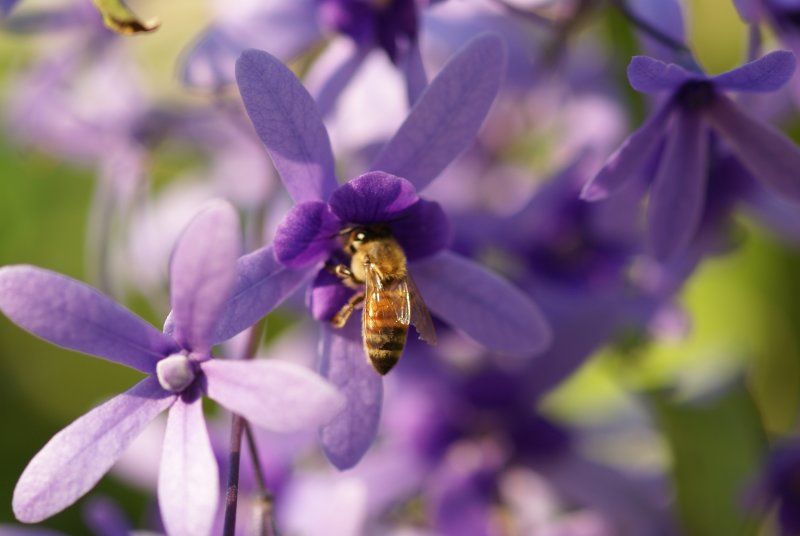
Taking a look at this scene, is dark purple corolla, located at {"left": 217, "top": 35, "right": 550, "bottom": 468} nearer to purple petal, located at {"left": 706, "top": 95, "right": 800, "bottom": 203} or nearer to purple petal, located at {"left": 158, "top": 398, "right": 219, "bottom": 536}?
purple petal, located at {"left": 158, "top": 398, "right": 219, "bottom": 536}

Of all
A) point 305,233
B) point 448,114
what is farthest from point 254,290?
point 448,114

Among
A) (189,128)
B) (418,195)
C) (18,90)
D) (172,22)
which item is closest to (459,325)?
(418,195)

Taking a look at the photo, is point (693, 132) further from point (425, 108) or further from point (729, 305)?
point (729, 305)

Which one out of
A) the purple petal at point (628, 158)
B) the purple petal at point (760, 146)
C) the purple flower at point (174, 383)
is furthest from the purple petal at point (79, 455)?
the purple petal at point (760, 146)

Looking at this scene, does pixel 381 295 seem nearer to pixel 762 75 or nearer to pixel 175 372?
pixel 175 372

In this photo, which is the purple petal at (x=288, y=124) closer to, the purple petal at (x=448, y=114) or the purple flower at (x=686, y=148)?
the purple petal at (x=448, y=114)
